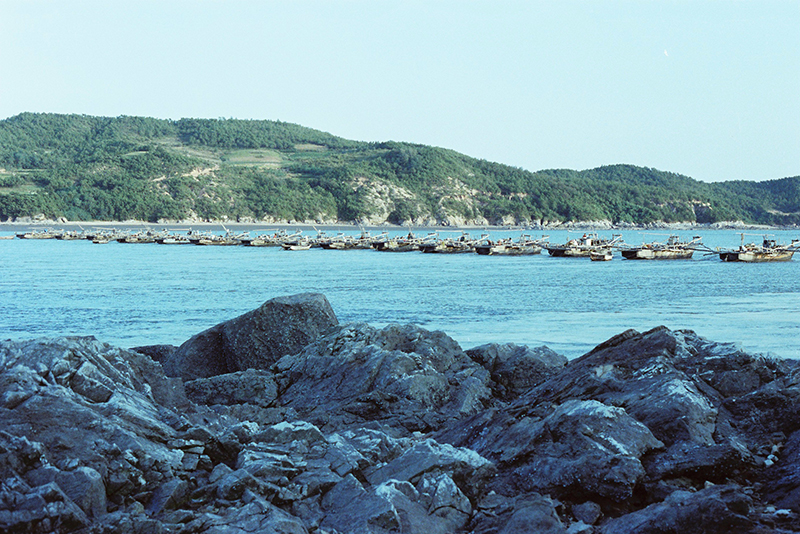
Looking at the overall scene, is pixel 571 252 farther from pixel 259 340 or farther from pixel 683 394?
pixel 683 394

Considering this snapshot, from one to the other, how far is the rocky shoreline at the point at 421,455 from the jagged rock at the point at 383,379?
0.40 ft

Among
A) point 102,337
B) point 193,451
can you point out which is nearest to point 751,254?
point 102,337

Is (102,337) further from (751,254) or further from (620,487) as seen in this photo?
(751,254)

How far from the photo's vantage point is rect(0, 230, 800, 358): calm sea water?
24688 mm

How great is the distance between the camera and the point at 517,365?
37.1 ft

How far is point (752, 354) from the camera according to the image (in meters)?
8.77

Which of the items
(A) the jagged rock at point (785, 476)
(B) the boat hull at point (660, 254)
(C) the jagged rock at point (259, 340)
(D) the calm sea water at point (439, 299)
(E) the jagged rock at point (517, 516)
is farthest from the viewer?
(B) the boat hull at point (660, 254)

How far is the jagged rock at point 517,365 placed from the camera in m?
11.0

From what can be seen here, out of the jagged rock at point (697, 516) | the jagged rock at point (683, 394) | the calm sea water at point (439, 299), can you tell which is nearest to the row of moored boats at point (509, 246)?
the calm sea water at point (439, 299)

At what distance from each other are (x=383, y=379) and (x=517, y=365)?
2390 millimetres

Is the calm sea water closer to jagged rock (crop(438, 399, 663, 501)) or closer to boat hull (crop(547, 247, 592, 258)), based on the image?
jagged rock (crop(438, 399, 663, 501))

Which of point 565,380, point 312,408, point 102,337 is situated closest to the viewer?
point 565,380

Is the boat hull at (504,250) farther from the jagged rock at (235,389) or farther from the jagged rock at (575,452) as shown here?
the jagged rock at (575,452)

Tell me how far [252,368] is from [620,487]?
7265 millimetres
